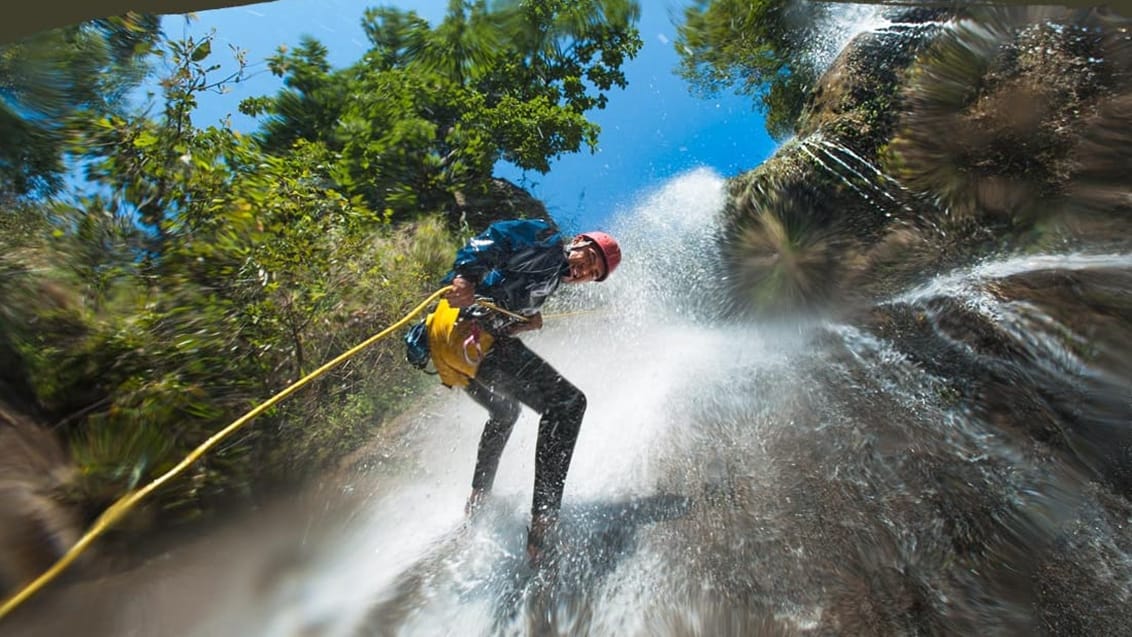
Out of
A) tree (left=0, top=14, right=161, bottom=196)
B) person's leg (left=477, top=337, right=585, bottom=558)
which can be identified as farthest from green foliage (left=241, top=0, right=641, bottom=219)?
person's leg (left=477, top=337, right=585, bottom=558)

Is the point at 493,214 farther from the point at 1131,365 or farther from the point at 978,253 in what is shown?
the point at 1131,365

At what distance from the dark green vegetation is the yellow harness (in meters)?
0.93

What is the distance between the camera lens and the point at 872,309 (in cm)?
371

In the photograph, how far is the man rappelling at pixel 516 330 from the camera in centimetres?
210

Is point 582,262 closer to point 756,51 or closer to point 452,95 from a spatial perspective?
point 452,95

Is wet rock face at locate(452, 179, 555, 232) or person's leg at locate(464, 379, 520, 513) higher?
wet rock face at locate(452, 179, 555, 232)

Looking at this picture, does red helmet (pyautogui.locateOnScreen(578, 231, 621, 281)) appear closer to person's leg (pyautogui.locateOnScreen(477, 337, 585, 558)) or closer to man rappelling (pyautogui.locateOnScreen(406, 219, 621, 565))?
man rappelling (pyautogui.locateOnScreen(406, 219, 621, 565))

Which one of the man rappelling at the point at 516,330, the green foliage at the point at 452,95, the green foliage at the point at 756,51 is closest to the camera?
the man rappelling at the point at 516,330

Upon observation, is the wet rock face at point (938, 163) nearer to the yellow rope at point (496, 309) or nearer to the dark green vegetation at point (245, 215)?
the dark green vegetation at point (245, 215)

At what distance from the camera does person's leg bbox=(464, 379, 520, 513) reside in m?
2.37

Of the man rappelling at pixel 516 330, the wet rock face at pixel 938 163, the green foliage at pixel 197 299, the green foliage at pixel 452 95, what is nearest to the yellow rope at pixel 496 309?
the man rappelling at pixel 516 330

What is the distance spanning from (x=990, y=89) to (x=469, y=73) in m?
3.04

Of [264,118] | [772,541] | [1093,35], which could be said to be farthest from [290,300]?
[1093,35]

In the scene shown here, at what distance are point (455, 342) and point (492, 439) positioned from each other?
472 millimetres
